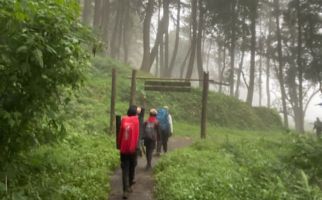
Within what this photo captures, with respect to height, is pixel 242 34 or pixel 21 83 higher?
pixel 242 34

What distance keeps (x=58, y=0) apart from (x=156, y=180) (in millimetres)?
6258

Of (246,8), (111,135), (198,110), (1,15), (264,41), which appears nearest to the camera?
(1,15)

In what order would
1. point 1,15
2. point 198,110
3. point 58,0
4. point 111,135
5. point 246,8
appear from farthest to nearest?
point 246,8, point 198,110, point 111,135, point 58,0, point 1,15

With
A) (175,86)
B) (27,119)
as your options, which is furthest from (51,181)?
(175,86)

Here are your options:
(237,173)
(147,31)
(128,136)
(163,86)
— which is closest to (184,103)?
(147,31)

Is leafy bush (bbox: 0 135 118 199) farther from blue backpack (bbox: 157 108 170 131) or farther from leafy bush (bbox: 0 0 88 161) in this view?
blue backpack (bbox: 157 108 170 131)

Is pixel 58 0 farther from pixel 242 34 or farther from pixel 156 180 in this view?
pixel 242 34

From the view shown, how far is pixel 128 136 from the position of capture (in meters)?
9.63

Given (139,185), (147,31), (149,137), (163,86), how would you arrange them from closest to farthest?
(139,185), (149,137), (163,86), (147,31)

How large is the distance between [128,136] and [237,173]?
377cm

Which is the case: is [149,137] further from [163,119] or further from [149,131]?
[163,119]

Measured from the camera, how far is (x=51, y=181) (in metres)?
8.70

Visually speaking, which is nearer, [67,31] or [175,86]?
[67,31]

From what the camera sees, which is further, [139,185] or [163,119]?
[163,119]
